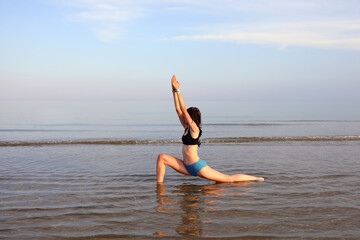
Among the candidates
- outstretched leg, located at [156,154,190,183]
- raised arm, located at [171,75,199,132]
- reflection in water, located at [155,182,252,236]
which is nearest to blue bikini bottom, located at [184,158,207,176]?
outstretched leg, located at [156,154,190,183]

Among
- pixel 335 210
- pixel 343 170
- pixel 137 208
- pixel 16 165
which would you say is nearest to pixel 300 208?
pixel 335 210

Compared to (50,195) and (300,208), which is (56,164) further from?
(300,208)

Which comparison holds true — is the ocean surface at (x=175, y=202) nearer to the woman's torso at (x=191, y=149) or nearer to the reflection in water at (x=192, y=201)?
the reflection in water at (x=192, y=201)

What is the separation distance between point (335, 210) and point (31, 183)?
22.9ft

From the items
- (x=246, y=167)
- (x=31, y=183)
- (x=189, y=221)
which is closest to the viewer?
(x=189, y=221)

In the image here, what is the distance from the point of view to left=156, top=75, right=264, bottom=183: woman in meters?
7.33

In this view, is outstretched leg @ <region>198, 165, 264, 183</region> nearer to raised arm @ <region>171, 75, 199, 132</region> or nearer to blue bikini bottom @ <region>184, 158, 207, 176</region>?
blue bikini bottom @ <region>184, 158, 207, 176</region>

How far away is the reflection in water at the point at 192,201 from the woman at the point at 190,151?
25cm

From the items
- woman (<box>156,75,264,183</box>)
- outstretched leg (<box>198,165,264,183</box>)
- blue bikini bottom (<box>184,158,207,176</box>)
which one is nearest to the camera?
woman (<box>156,75,264,183</box>)

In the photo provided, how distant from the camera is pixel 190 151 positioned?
7.76 meters

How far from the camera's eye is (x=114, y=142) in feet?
64.8

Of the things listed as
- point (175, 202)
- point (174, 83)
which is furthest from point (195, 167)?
point (174, 83)

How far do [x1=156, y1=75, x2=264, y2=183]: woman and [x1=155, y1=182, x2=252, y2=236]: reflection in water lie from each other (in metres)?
0.25

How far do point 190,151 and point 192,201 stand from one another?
1340 mm
